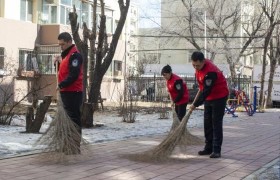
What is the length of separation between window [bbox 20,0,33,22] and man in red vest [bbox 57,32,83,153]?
67.8 feet

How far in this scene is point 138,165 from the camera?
7.36m

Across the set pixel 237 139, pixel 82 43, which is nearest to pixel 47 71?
pixel 82 43

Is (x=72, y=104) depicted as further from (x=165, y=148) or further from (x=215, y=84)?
(x=215, y=84)

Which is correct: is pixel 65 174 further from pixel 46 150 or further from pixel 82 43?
pixel 82 43

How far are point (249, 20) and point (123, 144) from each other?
3044cm

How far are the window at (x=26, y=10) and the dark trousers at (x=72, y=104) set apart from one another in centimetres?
2078

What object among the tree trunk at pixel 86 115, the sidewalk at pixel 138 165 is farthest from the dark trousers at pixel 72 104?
the tree trunk at pixel 86 115

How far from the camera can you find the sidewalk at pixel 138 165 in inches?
257

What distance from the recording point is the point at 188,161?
779 centimetres

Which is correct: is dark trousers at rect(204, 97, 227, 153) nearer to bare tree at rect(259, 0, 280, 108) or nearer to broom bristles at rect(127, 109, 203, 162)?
broom bristles at rect(127, 109, 203, 162)

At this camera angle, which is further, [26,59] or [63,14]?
[63,14]

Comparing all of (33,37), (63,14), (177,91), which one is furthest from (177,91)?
(63,14)

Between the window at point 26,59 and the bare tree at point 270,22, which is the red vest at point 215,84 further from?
the window at point 26,59

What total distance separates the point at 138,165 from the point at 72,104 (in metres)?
1.54
